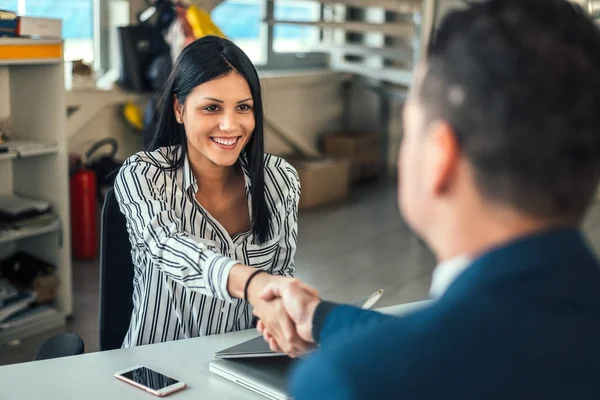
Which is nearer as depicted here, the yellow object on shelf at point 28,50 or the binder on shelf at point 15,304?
the yellow object on shelf at point 28,50

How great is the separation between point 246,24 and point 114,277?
4967mm

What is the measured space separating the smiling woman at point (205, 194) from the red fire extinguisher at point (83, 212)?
2610 millimetres

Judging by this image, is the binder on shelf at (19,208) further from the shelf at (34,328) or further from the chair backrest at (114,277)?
the chair backrest at (114,277)

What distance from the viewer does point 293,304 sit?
4.55 ft

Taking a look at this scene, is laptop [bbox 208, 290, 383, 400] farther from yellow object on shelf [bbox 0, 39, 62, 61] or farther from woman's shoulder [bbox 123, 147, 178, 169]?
yellow object on shelf [bbox 0, 39, 62, 61]

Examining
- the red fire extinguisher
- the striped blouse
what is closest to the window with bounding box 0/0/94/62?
the red fire extinguisher

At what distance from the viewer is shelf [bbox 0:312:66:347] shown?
3.49m

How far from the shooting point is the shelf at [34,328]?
349 centimetres

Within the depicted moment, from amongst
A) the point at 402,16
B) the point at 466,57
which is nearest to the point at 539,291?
the point at 466,57

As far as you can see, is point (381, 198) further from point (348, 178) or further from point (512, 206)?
point (512, 206)

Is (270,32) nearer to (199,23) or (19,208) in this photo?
(199,23)

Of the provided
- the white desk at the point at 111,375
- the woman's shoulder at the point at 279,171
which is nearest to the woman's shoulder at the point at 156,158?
the woman's shoulder at the point at 279,171

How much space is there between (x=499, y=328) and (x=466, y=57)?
23cm

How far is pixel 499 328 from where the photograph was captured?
2.13 ft
